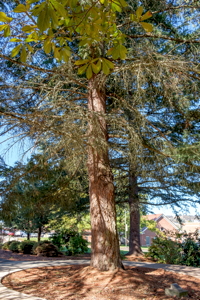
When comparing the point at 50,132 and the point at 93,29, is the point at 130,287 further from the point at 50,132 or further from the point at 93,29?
the point at 93,29

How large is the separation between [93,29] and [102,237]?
4.31 metres

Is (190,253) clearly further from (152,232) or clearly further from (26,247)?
(152,232)

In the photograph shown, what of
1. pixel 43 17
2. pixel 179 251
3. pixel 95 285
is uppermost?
pixel 43 17

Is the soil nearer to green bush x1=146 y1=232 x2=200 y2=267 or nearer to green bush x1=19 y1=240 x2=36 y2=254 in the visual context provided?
green bush x1=146 y1=232 x2=200 y2=267

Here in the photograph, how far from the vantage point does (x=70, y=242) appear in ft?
39.9

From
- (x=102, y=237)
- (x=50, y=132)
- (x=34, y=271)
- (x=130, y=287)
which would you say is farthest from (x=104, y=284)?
(x=50, y=132)

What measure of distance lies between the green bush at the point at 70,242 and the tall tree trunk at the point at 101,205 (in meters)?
6.81

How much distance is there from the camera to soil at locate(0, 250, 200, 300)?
4449 millimetres

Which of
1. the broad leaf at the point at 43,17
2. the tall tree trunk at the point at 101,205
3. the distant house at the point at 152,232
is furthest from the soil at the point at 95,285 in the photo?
the distant house at the point at 152,232

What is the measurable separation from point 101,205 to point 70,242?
23.7ft

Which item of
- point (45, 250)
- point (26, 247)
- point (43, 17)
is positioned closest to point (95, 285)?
point (43, 17)

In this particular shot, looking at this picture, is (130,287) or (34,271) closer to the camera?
(130,287)

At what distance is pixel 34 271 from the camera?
649cm

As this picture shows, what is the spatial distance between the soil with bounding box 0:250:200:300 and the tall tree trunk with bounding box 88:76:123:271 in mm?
277
